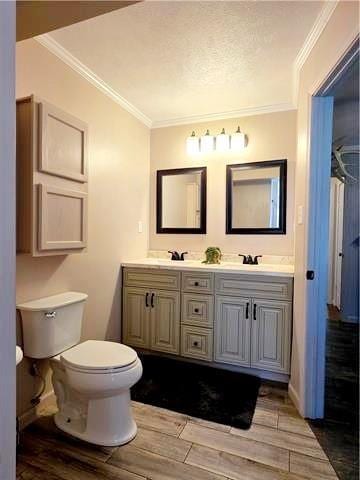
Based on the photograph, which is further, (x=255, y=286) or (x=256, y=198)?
(x=256, y=198)

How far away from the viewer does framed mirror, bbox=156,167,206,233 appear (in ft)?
9.68

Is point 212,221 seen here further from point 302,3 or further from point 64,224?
point 302,3

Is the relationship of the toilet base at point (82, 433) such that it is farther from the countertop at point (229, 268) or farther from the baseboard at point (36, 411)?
the countertop at point (229, 268)

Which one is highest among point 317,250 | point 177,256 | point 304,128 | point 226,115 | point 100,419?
point 226,115

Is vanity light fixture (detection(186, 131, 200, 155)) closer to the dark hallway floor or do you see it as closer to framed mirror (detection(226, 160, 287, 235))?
framed mirror (detection(226, 160, 287, 235))

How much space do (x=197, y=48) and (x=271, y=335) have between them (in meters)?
2.07

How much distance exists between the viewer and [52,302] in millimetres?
1778

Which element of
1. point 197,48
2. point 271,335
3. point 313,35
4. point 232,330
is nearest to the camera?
point 313,35

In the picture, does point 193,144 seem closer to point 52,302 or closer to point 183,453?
point 52,302

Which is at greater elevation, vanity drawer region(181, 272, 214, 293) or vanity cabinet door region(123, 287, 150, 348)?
vanity drawer region(181, 272, 214, 293)

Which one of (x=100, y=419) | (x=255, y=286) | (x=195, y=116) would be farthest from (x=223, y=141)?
(x=100, y=419)

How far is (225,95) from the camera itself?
247cm

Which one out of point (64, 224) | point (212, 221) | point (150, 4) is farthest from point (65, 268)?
point (150, 4)

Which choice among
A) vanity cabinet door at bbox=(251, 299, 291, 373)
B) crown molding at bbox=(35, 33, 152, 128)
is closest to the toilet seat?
vanity cabinet door at bbox=(251, 299, 291, 373)
